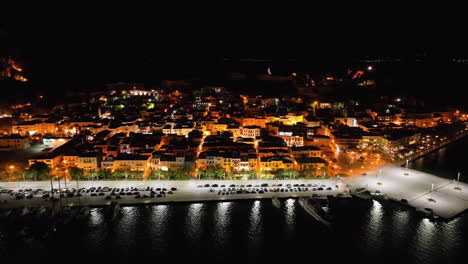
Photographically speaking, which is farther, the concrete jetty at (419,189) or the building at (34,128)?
the building at (34,128)

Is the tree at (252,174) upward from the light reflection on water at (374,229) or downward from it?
upward

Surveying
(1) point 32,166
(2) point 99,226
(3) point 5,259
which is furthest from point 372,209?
(1) point 32,166

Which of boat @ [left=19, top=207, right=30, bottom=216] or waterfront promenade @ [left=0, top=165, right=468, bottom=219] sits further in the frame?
waterfront promenade @ [left=0, top=165, right=468, bottom=219]

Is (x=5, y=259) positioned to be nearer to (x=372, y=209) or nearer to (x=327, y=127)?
(x=372, y=209)

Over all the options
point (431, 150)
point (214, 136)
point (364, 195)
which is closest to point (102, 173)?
point (214, 136)

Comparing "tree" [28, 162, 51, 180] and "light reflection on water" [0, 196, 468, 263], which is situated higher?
"tree" [28, 162, 51, 180]

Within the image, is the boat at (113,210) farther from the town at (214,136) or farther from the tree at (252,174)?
the tree at (252,174)

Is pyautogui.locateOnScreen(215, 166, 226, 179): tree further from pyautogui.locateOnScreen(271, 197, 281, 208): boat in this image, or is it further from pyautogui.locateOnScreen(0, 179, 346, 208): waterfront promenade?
pyautogui.locateOnScreen(271, 197, 281, 208): boat

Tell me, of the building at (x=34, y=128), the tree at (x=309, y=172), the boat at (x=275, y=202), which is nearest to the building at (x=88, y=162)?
the building at (x=34, y=128)

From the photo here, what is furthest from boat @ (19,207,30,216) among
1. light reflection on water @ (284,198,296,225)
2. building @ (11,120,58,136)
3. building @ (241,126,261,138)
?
building @ (241,126,261,138)
